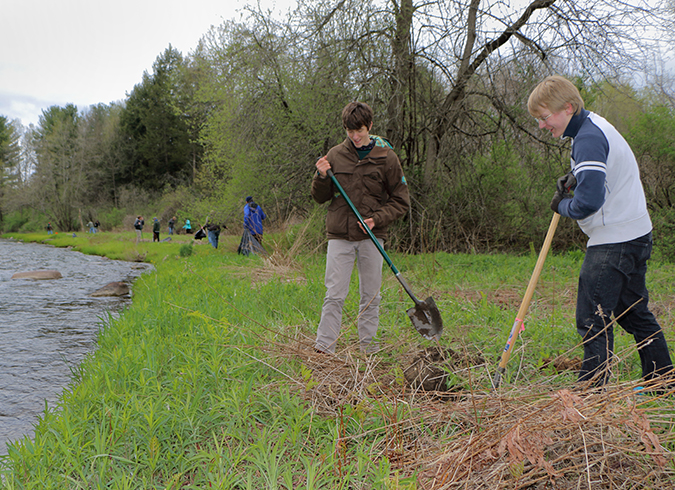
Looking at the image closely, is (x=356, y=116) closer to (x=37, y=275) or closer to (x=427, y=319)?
(x=427, y=319)

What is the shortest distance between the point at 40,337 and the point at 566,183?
599 centimetres

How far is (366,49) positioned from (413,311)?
6733 mm

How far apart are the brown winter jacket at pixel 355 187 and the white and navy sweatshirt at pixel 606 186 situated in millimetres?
1375

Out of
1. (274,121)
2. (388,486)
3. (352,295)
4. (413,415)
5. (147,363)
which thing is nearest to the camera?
(388,486)

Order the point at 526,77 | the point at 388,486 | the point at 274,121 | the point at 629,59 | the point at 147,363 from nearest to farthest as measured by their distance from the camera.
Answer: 1. the point at 388,486
2. the point at 147,363
3. the point at 629,59
4. the point at 526,77
5. the point at 274,121

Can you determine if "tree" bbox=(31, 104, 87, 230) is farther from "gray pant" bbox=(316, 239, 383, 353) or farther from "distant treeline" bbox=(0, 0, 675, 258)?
"gray pant" bbox=(316, 239, 383, 353)

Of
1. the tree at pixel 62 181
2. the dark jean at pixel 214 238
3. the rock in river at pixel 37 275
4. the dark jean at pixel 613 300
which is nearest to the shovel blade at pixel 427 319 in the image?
the dark jean at pixel 613 300

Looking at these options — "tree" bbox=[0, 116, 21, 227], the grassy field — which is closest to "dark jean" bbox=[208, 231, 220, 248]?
the grassy field

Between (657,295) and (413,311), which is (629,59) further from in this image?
(413,311)

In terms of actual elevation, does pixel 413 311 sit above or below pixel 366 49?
below

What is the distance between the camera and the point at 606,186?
95.4 inches

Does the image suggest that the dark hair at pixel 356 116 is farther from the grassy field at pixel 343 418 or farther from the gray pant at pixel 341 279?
the grassy field at pixel 343 418

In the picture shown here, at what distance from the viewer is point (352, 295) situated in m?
5.74

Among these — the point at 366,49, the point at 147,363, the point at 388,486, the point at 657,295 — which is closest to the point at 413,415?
the point at 388,486
